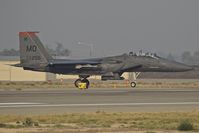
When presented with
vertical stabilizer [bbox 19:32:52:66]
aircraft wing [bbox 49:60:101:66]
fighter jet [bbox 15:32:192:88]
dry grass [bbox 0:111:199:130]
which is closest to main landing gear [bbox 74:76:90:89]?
fighter jet [bbox 15:32:192:88]

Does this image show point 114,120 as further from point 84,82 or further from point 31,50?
point 31,50

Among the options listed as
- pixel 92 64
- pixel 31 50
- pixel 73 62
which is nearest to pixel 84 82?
pixel 92 64

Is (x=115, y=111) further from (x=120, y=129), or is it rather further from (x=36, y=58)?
(x=36, y=58)

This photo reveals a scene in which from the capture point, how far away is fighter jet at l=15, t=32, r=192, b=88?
4225 centimetres

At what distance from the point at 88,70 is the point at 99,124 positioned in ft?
86.7

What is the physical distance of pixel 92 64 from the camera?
139ft

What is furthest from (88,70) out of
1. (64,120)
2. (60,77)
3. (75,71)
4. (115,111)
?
A: (60,77)

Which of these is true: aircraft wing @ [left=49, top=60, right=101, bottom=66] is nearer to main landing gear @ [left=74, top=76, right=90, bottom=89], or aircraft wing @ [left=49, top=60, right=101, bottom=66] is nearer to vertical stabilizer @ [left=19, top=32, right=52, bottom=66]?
vertical stabilizer @ [left=19, top=32, right=52, bottom=66]

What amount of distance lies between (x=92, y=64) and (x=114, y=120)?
82.6ft

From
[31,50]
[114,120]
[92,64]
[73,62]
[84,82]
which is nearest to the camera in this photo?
[114,120]

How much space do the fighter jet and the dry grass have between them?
22.2 meters

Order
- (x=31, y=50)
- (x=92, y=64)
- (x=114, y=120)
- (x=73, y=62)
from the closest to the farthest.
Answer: (x=114, y=120)
(x=92, y=64)
(x=73, y=62)
(x=31, y=50)

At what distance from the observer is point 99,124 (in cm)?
1630

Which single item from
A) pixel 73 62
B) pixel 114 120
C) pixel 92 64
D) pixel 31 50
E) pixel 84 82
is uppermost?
pixel 31 50
